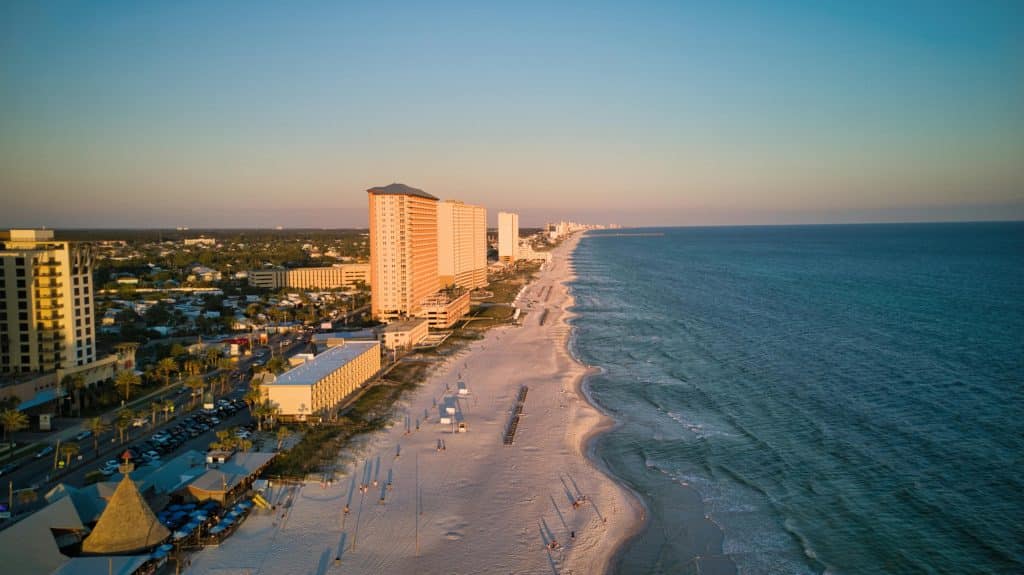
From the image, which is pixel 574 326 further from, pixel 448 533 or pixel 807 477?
pixel 448 533

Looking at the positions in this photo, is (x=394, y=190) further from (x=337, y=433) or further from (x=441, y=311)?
(x=337, y=433)

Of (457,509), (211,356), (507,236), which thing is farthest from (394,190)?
(507,236)

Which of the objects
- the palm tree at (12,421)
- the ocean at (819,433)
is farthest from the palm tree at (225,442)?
the ocean at (819,433)

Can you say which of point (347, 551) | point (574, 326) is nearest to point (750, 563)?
point (347, 551)

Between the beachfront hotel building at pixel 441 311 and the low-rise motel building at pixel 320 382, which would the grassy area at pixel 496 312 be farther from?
the low-rise motel building at pixel 320 382

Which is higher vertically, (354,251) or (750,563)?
(354,251)

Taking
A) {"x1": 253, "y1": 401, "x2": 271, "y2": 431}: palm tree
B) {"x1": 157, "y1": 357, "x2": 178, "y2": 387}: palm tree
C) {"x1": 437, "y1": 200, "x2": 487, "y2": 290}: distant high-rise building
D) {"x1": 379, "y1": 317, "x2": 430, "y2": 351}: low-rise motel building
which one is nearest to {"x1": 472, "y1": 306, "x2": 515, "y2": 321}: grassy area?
{"x1": 437, "y1": 200, "x2": 487, "y2": 290}: distant high-rise building
